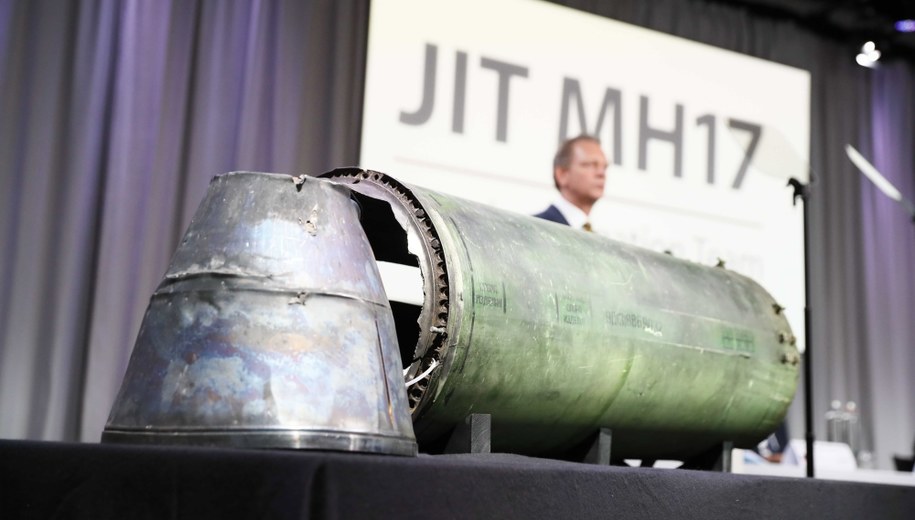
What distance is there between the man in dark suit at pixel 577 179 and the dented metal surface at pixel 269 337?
3030 mm

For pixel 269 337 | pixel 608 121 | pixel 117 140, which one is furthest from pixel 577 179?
pixel 269 337

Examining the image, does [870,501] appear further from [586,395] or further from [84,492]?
[84,492]

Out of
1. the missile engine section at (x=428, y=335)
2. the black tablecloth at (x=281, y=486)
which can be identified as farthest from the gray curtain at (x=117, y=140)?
the black tablecloth at (x=281, y=486)

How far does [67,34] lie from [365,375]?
116 inches

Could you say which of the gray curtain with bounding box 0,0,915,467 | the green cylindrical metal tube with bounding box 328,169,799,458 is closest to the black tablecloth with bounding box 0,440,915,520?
the green cylindrical metal tube with bounding box 328,169,799,458

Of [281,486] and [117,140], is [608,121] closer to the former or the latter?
[117,140]

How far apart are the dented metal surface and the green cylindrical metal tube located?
308mm

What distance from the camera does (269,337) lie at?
1.20m

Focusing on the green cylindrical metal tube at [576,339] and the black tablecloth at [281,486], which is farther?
the green cylindrical metal tube at [576,339]

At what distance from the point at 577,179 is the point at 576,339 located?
264 centimetres

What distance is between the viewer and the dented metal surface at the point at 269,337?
3.78 feet

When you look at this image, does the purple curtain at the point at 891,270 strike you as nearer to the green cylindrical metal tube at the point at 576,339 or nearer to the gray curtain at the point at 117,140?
the gray curtain at the point at 117,140

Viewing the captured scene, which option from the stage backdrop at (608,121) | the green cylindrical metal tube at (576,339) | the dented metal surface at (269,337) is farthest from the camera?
the stage backdrop at (608,121)

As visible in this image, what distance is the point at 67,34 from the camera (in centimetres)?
367
